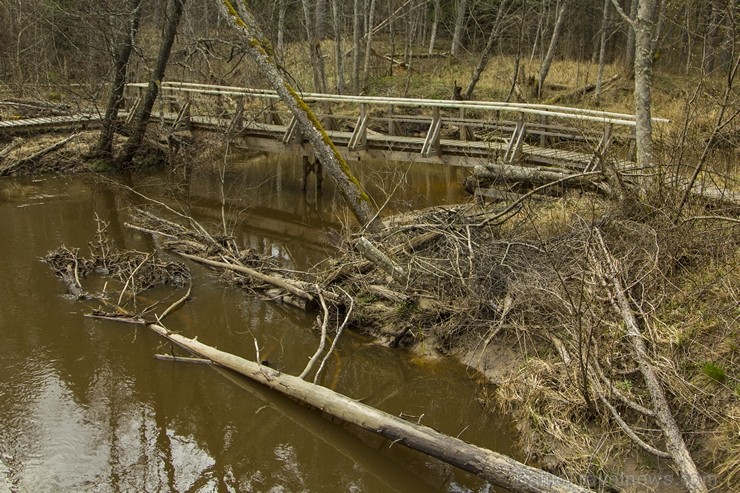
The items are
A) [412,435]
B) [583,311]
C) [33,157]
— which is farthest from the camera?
[33,157]

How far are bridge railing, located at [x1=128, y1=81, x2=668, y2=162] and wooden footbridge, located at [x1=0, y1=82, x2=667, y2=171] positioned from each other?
22 mm

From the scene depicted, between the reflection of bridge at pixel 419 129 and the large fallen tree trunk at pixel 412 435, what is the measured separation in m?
4.82

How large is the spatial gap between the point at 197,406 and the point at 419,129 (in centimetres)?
1453

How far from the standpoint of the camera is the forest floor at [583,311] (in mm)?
5328

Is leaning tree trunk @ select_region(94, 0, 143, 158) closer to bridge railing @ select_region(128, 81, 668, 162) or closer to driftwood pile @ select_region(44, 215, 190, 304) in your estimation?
bridge railing @ select_region(128, 81, 668, 162)

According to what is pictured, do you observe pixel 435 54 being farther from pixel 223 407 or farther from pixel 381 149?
pixel 223 407

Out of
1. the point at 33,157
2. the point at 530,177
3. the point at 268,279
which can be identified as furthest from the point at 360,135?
the point at 33,157

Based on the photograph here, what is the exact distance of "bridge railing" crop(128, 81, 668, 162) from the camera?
11.0m

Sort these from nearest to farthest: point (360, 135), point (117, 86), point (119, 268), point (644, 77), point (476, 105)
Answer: point (644, 77)
point (119, 268)
point (476, 105)
point (360, 135)
point (117, 86)

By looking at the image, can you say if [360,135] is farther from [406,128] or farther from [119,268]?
[406,128]

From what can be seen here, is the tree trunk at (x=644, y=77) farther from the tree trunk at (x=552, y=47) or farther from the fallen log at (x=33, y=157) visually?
the fallen log at (x=33, y=157)

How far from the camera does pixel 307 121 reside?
9.87m

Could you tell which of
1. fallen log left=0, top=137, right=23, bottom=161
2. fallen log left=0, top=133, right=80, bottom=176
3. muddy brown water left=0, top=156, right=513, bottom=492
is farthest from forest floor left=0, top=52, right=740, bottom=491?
fallen log left=0, top=137, right=23, bottom=161

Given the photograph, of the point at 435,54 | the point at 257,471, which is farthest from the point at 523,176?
the point at 435,54
